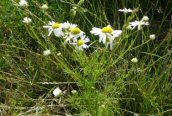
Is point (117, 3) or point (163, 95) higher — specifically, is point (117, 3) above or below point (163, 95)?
above

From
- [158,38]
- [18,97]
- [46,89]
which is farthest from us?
[158,38]

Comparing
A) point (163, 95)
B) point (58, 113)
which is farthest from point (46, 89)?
point (163, 95)

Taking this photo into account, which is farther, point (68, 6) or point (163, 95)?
point (68, 6)

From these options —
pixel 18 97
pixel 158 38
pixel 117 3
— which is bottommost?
pixel 18 97

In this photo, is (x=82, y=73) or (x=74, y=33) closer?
(x=74, y=33)

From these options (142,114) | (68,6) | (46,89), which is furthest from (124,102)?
(68,6)

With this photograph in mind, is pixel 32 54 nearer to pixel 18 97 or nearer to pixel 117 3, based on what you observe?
pixel 18 97

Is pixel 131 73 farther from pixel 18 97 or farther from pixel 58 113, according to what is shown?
pixel 18 97

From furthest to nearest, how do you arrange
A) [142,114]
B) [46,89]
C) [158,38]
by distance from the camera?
[158,38] → [46,89] → [142,114]
